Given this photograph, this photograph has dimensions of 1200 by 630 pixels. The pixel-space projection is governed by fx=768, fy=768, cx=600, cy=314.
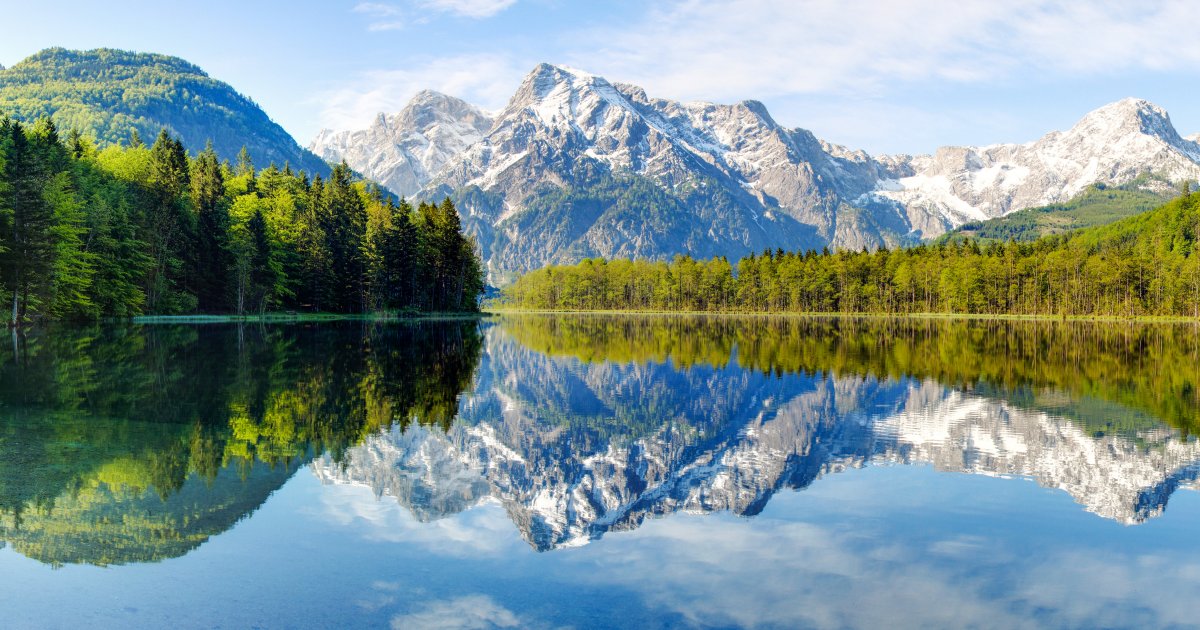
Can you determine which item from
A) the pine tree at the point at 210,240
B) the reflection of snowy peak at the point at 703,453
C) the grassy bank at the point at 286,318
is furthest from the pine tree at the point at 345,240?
the reflection of snowy peak at the point at 703,453

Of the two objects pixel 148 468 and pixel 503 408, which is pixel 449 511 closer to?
pixel 148 468

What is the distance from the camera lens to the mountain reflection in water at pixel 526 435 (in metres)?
13.1

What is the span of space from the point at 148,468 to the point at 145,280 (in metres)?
77.0

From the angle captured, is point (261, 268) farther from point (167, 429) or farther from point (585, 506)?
point (585, 506)

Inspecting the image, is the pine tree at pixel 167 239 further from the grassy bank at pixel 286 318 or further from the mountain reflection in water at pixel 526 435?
the mountain reflection in water at pixel 526 435

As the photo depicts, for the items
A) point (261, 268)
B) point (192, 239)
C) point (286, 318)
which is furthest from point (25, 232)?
point (286, 318)

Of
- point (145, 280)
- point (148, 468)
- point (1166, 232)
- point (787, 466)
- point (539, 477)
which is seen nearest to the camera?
point (148, 468)

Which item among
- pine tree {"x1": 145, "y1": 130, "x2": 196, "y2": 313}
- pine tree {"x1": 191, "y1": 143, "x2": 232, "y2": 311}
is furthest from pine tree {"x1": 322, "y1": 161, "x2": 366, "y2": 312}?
pine tree {"x1": 145, "y1": 130, "x2": 196, "y2": 313}

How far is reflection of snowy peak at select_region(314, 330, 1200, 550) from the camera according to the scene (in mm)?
14109

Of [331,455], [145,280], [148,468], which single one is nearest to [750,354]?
[331,455]

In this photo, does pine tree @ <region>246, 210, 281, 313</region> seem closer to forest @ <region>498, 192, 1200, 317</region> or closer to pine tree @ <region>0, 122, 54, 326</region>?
pine tree @ <region>0, 122, 54, 326</region>

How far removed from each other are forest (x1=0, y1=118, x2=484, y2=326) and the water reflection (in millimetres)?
24246

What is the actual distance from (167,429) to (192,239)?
73763 millimetres

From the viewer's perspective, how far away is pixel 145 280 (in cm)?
8069
